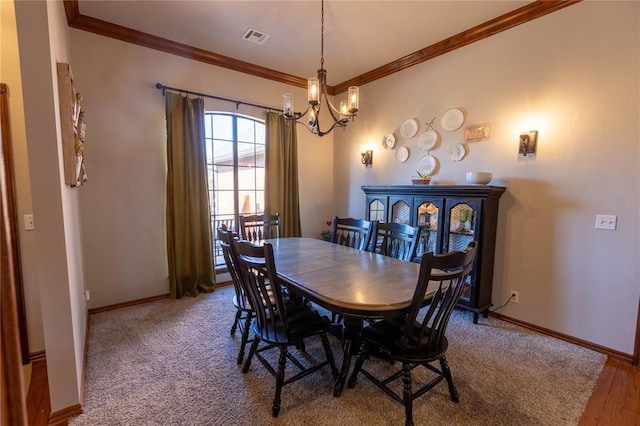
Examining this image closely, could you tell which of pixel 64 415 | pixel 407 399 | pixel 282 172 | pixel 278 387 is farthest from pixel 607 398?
pixel 282 172

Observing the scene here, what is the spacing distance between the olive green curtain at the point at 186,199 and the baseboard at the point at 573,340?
3.33 metres

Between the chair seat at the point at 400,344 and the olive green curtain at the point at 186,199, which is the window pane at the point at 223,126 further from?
the chair seat at the point at 400,344

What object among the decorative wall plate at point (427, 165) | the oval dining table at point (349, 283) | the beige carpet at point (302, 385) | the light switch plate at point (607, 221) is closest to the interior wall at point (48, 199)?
the beige carpet at point (302, 385)

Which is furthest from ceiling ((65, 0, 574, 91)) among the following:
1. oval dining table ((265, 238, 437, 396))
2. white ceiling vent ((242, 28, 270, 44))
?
oval dining table ((265, 238, 437, 396))

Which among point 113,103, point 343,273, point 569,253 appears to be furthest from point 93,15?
point 569,253

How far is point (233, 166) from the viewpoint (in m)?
4.19

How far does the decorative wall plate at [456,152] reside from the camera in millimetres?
3395

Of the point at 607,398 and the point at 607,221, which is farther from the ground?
the point at 607,221

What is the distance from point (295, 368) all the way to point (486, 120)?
299 cm

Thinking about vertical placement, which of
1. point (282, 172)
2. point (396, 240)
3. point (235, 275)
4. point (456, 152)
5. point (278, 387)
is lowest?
point (278, 387)

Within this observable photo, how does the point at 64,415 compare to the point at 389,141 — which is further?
the point at 389,141

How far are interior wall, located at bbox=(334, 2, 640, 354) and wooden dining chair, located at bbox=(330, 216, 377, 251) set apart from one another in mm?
1294

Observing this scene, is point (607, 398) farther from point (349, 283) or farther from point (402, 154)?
point (402, 154)

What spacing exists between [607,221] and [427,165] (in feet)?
5.68
